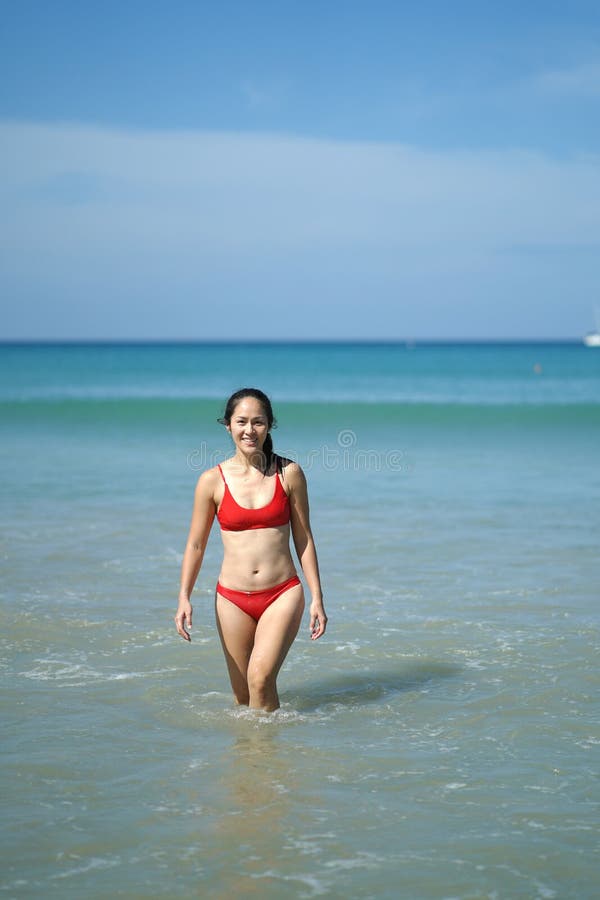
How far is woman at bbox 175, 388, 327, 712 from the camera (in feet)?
17.2

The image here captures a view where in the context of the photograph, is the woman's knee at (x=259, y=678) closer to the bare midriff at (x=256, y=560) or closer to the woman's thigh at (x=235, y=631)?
the woman's thigh at (x=235, y=631)

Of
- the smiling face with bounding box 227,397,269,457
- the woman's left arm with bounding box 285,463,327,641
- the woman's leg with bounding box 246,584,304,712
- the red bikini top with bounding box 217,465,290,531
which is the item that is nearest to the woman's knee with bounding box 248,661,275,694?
the woman's leg with bounding box 246,584,304,712

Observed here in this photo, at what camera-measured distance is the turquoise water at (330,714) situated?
155 inches

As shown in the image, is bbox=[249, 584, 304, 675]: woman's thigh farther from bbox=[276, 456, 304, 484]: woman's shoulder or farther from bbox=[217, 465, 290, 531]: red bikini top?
bbox=[276, 456, 304, 484]: woman's shoulder

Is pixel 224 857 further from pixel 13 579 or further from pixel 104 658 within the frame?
pixel 13 579

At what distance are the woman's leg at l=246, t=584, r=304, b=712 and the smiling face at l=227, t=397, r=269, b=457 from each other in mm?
777

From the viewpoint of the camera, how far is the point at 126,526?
36.9 feet

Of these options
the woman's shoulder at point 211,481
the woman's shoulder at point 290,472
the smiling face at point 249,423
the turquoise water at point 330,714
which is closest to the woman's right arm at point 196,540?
the woman's shoulder at point 211,481

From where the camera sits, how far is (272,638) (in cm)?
520

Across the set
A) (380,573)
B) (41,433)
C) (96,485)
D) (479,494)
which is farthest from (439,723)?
(41,433)

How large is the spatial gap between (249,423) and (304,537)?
0.68 metres

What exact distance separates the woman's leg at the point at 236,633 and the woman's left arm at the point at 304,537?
335mm

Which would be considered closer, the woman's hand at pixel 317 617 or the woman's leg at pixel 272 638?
the woman's leg at pixel 272 638

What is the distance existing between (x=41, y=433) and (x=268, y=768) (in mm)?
21655
